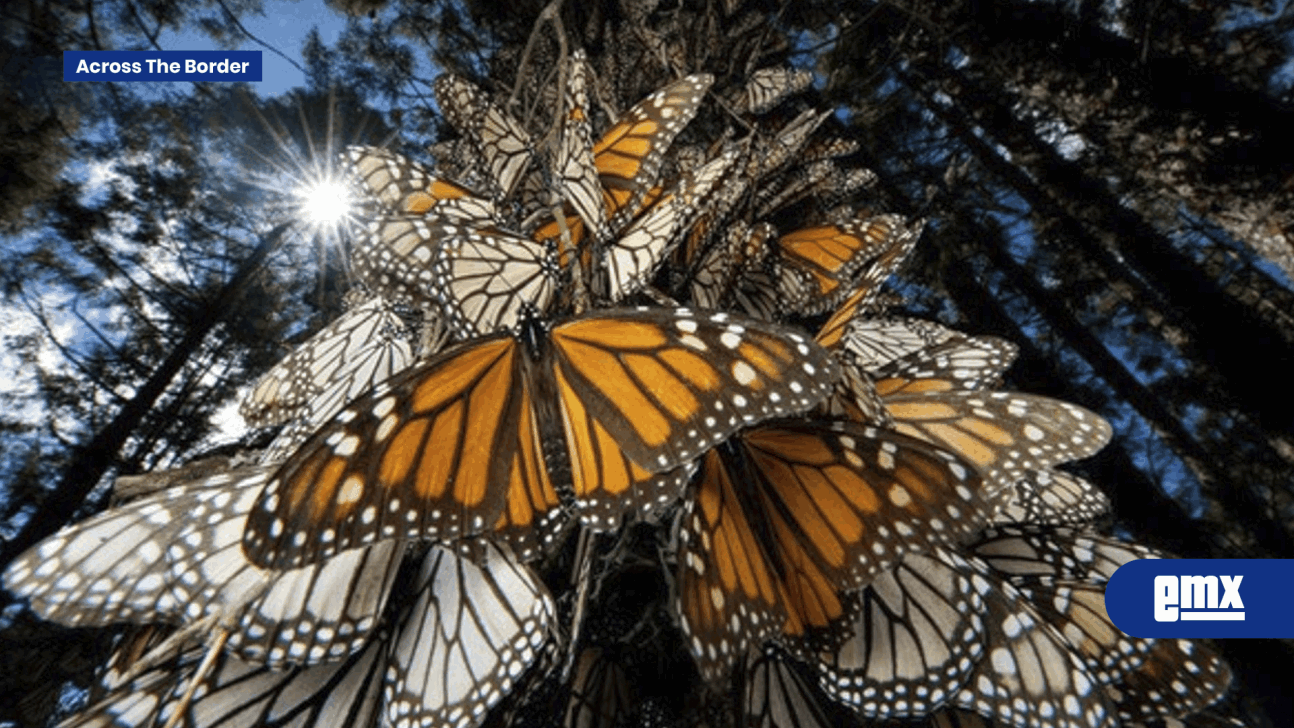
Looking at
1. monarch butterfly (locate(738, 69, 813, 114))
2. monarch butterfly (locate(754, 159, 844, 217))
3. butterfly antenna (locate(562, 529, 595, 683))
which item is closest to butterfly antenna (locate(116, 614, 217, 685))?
butterfly antenna (locate(562, 529, 595, 683))

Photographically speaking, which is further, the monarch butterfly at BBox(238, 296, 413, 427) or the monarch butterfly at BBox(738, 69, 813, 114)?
the monarch butterfly at BBox(738, 69, 813, 114)

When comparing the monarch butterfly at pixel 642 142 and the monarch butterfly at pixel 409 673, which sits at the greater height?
the monarch butterfly at pixel 642 142

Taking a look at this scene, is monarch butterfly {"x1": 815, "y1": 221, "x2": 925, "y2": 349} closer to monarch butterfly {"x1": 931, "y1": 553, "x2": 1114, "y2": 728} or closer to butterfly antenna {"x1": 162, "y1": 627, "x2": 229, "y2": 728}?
monarch butterfly {"x1": 931, "y1": 553, "x2": 1114, "y2": 728}

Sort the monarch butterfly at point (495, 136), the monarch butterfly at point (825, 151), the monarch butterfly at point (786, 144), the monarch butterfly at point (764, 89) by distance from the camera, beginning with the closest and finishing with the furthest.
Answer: the monarch butterfly at point (495, 136) < the monarch butterfly at point (786, 144) < the monarch butterfly at point (825, 151) < the monarch butterfly at point (764, 89)

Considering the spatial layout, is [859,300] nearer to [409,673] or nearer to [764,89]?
[409,673]

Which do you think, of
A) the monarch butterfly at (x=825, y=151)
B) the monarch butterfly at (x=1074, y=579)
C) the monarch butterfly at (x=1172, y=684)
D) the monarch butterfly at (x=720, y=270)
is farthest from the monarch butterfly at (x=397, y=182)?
the monarch butterfly at (x=825, y=151)

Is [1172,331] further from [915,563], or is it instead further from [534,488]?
[534,488]

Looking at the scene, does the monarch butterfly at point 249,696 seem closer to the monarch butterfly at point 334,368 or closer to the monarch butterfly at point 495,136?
the monarch butterfly at point 334,368
